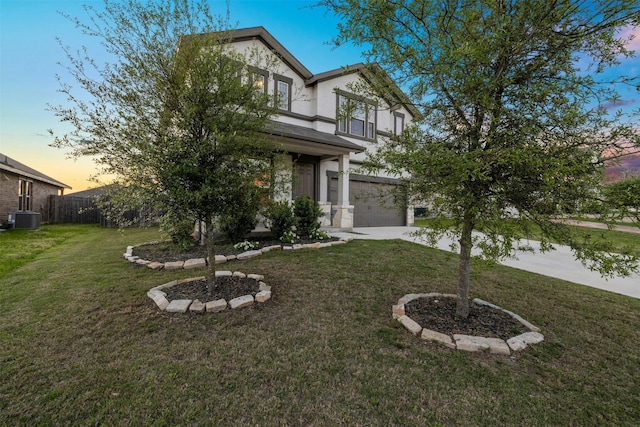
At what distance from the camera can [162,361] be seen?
2412 millimetres

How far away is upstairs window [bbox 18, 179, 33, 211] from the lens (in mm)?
13674

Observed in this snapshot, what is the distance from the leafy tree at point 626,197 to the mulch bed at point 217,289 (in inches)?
159

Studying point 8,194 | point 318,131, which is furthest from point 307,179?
point 8,194

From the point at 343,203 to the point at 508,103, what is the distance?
7889 mm

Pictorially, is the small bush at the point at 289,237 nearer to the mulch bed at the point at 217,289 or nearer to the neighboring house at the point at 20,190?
the mulch bed at the point at 217,289

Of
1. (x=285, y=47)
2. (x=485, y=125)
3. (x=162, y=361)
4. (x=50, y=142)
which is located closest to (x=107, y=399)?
(x=162, y=361)

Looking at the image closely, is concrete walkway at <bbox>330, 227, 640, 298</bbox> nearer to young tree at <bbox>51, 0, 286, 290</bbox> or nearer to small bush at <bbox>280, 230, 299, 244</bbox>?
young tree at <bbox>51, 0, 286, 290</bbox>

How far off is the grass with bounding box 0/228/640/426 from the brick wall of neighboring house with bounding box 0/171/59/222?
1288 centimetres

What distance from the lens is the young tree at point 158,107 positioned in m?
3.22

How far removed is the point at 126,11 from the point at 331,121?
8.61 metres

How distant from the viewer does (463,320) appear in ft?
10.5

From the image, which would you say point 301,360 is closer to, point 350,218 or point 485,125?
point 485,125

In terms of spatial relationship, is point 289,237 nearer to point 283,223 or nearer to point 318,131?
point 283,223

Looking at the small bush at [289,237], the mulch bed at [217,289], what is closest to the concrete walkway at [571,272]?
the mulch bed at [217,289]
